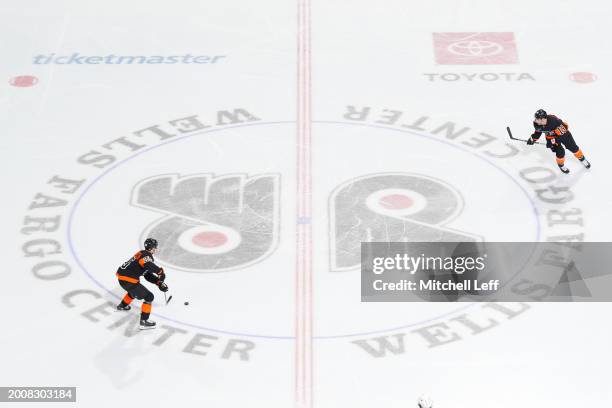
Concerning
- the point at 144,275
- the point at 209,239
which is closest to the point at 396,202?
the point at 209,239

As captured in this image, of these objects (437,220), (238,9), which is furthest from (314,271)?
(238,9)

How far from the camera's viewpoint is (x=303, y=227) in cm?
1164

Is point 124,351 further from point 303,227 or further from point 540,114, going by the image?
point 540,114

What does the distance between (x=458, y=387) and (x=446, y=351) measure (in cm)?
43

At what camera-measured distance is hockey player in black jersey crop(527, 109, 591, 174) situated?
12.2 m

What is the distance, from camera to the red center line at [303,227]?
32.2ft

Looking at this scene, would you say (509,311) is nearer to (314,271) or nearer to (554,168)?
(314,271)

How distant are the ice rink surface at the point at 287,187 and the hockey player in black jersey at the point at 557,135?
25 centimetres

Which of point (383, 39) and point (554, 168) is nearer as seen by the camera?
point (554, 168)

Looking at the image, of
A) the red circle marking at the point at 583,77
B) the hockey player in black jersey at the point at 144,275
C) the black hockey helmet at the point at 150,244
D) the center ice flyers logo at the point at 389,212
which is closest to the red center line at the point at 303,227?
the center ice flyers logo at the point at 389,212

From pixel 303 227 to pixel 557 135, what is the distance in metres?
2.69

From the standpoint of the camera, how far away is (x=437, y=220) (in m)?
11.7

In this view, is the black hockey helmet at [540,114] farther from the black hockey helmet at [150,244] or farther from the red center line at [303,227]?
the black hockey helmet at [150,244]

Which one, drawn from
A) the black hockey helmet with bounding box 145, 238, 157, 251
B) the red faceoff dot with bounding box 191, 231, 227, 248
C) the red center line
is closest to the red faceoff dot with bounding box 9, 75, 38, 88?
the red center line
